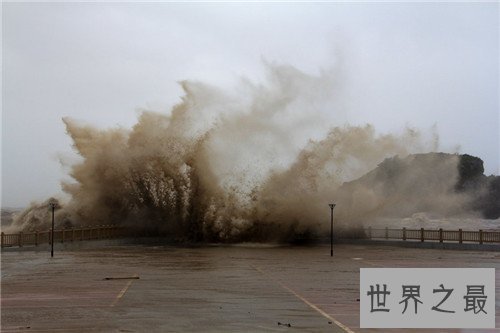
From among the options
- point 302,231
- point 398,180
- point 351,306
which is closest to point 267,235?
point 302,231

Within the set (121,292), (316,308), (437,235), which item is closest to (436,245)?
(437,235)

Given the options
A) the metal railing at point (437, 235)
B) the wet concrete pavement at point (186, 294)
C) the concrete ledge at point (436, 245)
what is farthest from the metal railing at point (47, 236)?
the metal railing at point (437, 235)

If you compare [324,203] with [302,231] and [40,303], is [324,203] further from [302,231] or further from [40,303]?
[40,303]

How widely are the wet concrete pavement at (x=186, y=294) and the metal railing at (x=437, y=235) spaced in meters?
10.6

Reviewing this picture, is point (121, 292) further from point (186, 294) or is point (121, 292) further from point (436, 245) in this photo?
point (436, 245)

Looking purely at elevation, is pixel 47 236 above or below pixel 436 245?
above

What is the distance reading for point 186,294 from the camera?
1630 cm

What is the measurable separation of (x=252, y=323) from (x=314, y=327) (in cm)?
114

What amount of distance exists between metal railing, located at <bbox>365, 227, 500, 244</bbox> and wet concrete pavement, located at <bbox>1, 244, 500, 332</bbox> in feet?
34.7

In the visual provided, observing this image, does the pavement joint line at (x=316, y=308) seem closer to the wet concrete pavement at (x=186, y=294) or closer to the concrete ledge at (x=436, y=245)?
the wet concrete pavement at (x=186, y=294)

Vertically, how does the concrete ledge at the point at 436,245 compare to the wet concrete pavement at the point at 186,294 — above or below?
below

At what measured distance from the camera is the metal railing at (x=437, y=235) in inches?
1524

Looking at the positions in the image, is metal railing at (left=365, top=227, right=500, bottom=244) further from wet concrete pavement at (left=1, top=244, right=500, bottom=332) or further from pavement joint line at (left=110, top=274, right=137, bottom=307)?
pavement joint line at (left=110, top=274, right=137, bottom=307)

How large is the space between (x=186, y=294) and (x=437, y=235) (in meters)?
29.5
